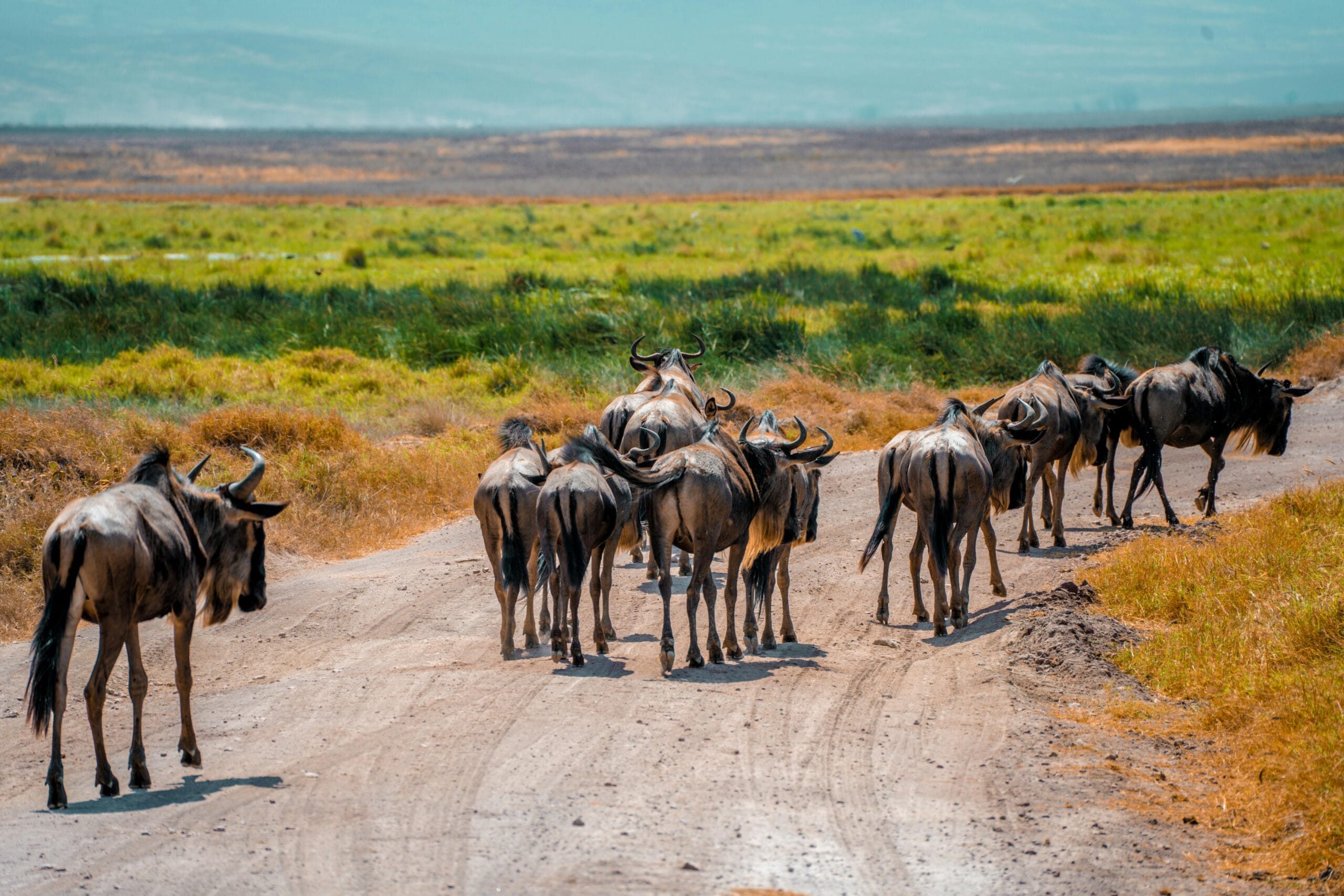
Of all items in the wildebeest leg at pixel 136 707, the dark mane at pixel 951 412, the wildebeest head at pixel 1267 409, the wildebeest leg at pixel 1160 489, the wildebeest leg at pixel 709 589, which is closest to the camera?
the wildebeest leg at pixel 136 707

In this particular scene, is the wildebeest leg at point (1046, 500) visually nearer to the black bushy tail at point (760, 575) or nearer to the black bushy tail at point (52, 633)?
the black bushy tail at point (760, 575)

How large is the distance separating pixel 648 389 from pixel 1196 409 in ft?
18.8

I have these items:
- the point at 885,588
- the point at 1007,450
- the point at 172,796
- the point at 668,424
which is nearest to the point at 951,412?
the point at 1007,450

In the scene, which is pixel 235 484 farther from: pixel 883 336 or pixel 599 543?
pixel 883 336

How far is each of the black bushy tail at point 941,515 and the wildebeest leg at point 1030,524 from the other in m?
2.73

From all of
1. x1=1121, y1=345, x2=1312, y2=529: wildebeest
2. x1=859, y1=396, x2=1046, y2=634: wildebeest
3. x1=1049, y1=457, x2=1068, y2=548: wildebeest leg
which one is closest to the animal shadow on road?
x1=859, y1=396, x2=1046, y2=634: wildebeest

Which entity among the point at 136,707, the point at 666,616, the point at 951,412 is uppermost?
the point at 951,412

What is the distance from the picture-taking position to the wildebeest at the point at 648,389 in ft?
38.9

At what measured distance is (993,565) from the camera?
11195 millimetres

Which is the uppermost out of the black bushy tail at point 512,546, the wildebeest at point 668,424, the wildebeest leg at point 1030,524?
the wildebeest at point 668,424

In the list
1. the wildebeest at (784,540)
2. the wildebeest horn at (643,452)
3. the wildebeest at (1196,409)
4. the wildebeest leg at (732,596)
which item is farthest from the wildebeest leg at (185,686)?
the wildebeest at (1196,409)

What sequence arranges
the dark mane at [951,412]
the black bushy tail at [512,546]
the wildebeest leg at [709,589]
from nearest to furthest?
1. the wildebeest leg at [709,589]
2. the black bushy tail at [512,546]
3. the dark mane at [951,412]

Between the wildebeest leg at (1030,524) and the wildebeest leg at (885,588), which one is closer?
the wildebeest leg at (885,588)

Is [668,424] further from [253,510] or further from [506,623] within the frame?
[253,510]
